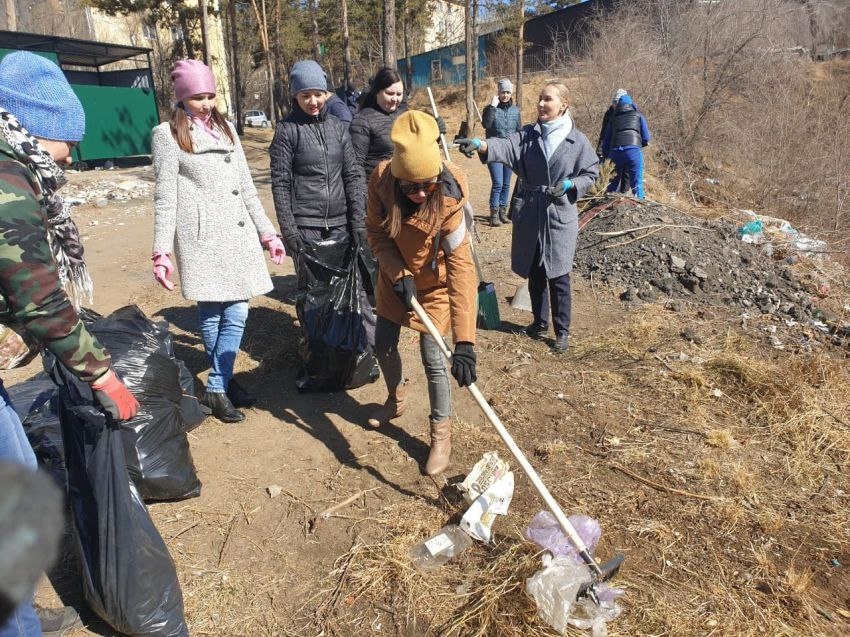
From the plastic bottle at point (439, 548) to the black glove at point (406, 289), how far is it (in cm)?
97

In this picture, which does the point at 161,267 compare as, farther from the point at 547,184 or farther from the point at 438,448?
the point at 547,184

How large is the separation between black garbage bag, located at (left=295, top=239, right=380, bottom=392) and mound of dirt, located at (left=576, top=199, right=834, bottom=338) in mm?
2747

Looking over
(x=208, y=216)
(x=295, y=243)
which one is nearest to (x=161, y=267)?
(x=208, y=216)

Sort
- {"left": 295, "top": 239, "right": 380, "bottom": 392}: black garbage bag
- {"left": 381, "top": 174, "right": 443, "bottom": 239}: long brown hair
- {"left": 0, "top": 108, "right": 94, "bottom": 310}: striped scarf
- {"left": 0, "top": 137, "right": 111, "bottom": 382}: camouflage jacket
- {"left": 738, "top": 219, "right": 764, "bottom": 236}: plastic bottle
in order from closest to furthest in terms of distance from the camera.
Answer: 1. {"left": 0, "top": 137, "right": 111, "bottom": 382}: camouflage jacket
2. {"left": 0, "top": 108, "right": 94, "bottom": 310}: striped scarf
3. {"left": 381, "top": 174, "right": 443, "bottom": 239}: long brown hair
4. {"left": 295, "top": 239, "right": 380, "bottom": 392}: black garbage bag
5. {"left": 738, "top": 219, "right": 764, "bottom": 236}: plastic bottle

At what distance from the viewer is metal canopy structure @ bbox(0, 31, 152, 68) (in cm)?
1265

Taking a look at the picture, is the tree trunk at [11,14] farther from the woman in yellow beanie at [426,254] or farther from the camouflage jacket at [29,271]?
the camouflage jacket at [29,271]

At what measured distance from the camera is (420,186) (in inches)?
92.4

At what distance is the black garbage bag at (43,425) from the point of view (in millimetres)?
2430

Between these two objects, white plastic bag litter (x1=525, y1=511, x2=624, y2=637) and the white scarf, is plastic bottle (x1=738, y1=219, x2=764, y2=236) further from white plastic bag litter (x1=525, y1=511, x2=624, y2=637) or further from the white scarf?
white plastic bag litter (x1=525, y1=511, x2=624, y2=637)

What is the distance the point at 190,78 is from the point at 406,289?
1.39 m

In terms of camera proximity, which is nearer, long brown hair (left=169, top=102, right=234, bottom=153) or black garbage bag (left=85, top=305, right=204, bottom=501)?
black garbage bag (left=85, top=305, right=204, bottom=501)

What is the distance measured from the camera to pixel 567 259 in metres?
4.00

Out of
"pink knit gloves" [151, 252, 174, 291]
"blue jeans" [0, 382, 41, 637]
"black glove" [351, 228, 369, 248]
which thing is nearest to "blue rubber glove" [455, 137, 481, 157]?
"black glove" [351, 228, 369, 248]

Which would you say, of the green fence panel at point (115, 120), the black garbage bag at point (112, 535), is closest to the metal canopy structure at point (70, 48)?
the green fence panel at point (115, 120)
